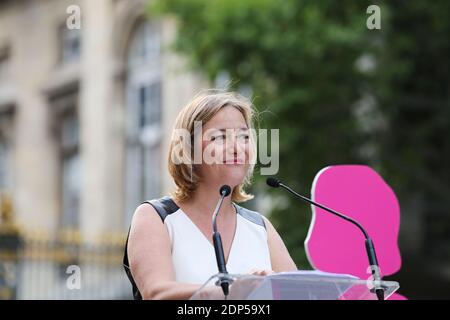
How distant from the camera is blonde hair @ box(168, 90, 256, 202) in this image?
3.03 metres

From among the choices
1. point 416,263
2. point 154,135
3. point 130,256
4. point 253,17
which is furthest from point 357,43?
point 130,256

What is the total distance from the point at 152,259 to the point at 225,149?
0.43 meters

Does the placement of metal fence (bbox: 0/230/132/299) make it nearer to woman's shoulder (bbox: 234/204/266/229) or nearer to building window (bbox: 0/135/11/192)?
building window (bbox: 0/135/11/192)

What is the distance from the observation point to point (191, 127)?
9.95 feet

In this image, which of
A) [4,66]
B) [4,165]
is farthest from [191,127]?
[4,66]

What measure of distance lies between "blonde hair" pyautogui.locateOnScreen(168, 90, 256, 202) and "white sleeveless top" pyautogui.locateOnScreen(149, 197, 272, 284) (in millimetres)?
80

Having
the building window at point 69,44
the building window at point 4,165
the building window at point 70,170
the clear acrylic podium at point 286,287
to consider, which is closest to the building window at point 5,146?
the building window at point 4,165

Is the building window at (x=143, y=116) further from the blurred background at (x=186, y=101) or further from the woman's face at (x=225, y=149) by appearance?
the woman's face at (x=225, y=149)

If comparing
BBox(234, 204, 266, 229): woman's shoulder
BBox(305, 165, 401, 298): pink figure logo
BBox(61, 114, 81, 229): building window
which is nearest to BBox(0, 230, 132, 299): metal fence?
BBox(61, 114, 81, 229): building window

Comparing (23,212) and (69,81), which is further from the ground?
(69,81)

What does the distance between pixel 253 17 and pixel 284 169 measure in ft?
6.45

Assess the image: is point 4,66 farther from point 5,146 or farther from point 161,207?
point 161,207
